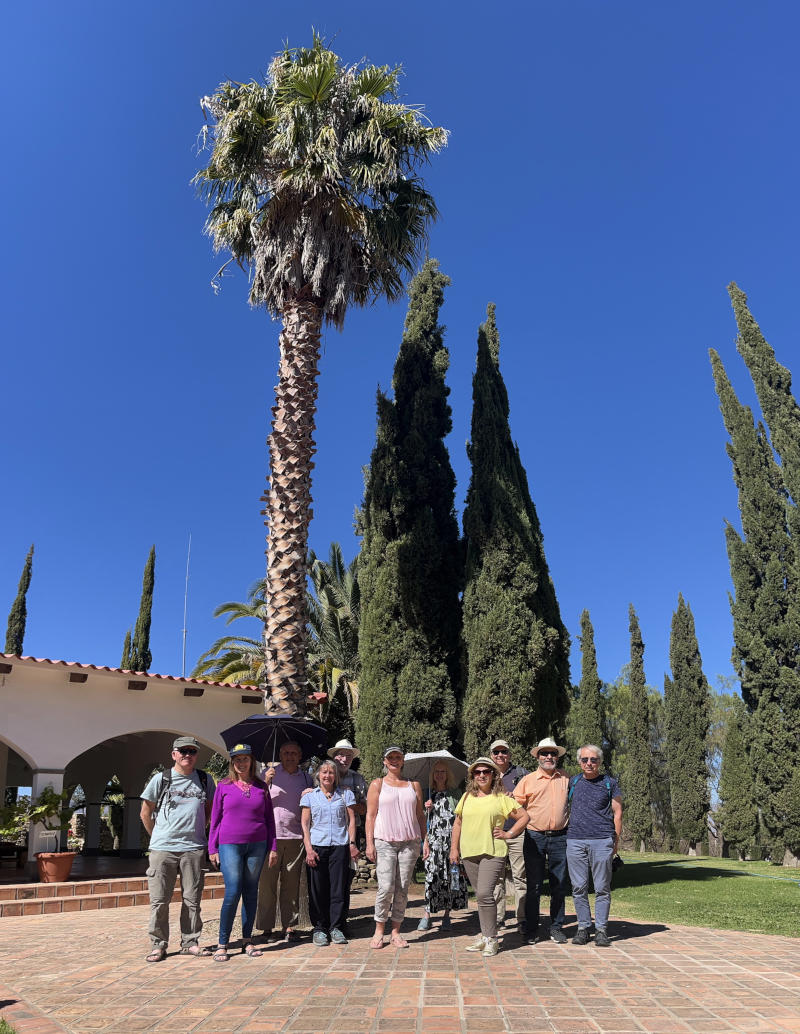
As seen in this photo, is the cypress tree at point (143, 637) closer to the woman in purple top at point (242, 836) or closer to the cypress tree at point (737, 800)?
the cypress tree at point (737, 800)

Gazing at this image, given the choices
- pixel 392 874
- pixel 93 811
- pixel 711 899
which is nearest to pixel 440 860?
pixel 392 874

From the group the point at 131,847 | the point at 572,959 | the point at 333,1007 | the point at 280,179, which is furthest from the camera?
the point at 131,847

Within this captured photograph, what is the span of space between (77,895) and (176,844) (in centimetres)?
592

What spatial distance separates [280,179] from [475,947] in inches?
421

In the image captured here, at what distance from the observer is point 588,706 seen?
108ft

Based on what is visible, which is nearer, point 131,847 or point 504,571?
point 504,571

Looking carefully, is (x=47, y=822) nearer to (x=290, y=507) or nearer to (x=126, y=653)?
(x=290, y=507)

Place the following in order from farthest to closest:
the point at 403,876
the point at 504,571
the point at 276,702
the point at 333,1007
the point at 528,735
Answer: the point at 504,571
the point at 528,735
the point at 276,702
the point at 403,876
the point at 333,1007

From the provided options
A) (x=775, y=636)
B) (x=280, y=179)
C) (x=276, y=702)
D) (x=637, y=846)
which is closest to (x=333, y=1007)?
(x=276, y=702)

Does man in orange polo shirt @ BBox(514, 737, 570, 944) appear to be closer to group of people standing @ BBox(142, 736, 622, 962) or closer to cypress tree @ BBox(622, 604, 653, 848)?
group of people standing @ BBox(142, 736, 622, 962)

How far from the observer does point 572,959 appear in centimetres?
610

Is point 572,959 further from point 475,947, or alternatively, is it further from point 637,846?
point 637,846

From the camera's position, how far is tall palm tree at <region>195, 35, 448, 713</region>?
37.9 ft

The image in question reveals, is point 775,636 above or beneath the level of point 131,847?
above
